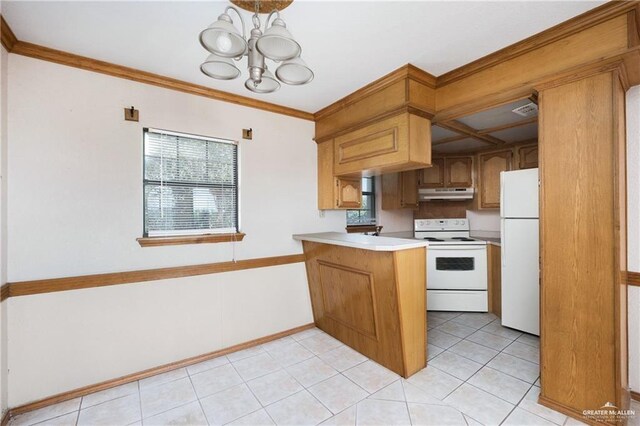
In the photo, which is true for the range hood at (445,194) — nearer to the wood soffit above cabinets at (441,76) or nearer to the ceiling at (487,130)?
the ceiling at (487,130)

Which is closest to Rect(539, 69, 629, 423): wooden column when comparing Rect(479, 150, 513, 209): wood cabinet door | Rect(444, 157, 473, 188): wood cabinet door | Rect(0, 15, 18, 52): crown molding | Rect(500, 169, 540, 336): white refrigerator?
Rect(500, 169, 540, 336): white refrigerator

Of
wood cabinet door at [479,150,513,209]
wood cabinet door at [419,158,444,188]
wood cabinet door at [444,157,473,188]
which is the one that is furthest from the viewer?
wood cabinet door at [419,158,444,188]

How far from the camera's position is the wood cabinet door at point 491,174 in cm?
412

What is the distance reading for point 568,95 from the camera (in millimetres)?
1794

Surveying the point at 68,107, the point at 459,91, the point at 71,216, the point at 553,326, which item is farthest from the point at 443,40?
the point at 71,216

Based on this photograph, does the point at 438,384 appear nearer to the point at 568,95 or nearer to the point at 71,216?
the point at 568,95

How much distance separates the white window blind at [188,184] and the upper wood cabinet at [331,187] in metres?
1.04

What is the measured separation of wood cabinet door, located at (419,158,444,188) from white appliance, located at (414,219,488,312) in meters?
1.10

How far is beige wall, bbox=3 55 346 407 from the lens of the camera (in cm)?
198

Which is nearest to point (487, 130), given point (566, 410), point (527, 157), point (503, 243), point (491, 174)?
point (527, 157)

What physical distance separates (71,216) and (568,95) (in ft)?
Result: 11.6

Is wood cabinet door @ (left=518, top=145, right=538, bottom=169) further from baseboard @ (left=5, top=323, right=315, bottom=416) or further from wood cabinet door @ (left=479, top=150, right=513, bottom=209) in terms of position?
baseboard @ (left=5, top=323, right=315, bottom=416)

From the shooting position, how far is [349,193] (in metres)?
3.48

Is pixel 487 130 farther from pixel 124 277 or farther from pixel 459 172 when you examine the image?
pixel 124 277
